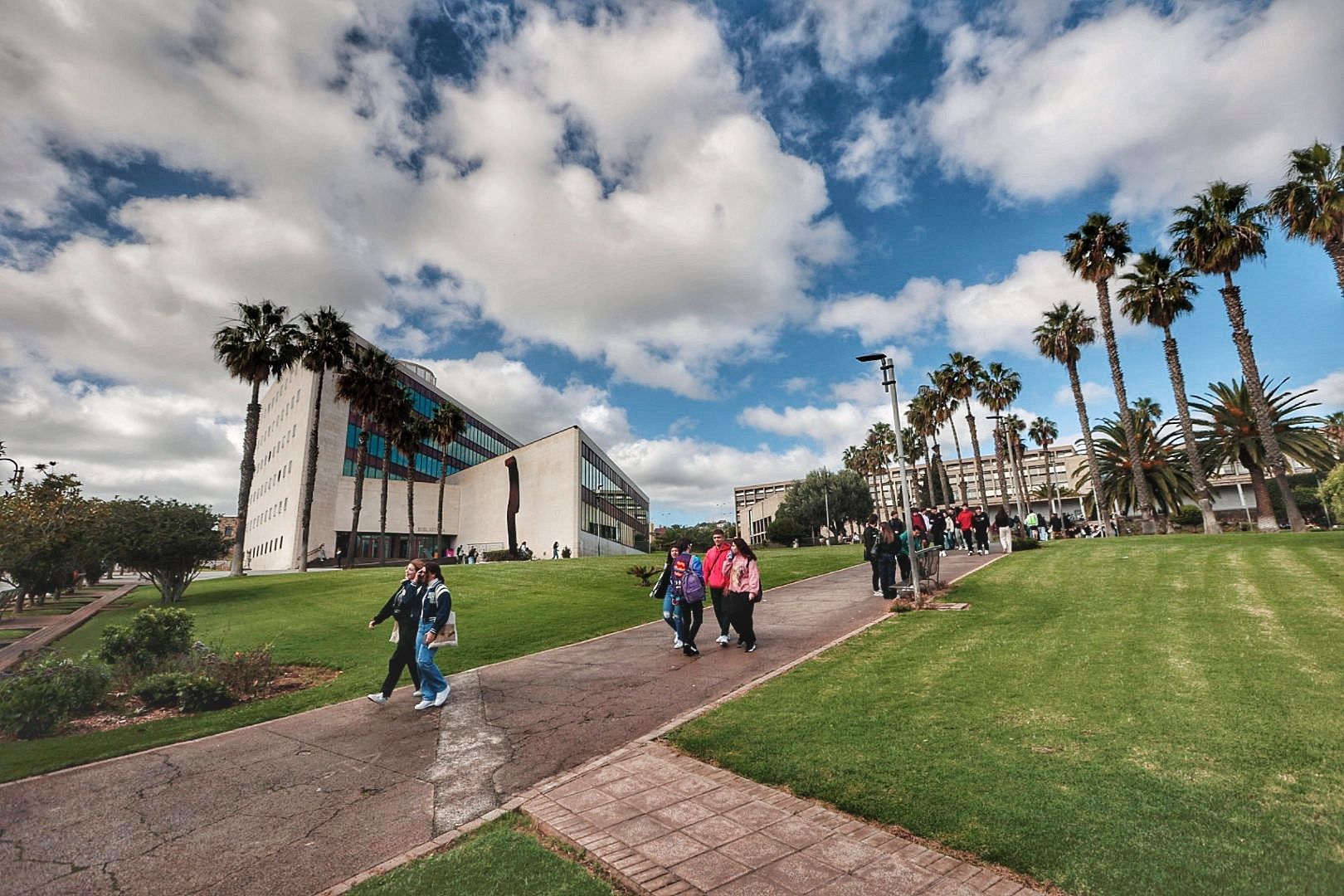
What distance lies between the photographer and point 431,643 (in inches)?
311

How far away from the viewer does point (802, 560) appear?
2498cm

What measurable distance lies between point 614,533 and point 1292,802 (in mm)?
64900

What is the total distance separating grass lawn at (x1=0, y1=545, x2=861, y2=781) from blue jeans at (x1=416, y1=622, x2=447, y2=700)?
180cm

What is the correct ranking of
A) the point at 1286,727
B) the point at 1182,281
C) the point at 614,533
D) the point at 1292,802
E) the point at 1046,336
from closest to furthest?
the point at 1292,802 → the point at 1286,727 → the point at 1182,281 → the point at 1046,336 → the point at 614,533

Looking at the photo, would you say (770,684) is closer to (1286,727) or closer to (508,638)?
(1286,727)

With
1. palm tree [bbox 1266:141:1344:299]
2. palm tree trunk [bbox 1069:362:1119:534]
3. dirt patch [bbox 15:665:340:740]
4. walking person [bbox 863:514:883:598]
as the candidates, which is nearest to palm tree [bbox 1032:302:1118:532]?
palm tree trunk [bbox 1069:362:1119:534]

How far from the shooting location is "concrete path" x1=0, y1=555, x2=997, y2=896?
4.24 metres

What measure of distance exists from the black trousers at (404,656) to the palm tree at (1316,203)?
102 ft

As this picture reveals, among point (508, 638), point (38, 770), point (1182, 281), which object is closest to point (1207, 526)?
point (1182, 281)

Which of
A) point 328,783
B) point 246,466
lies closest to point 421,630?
point 328,783

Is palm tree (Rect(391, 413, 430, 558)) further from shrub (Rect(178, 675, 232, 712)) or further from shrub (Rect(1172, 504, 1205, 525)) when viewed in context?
shrub (Rect(1172, 504, 1205, 525))

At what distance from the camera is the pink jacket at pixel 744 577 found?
948 cm

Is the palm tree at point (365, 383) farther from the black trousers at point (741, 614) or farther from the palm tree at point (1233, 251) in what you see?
the palm tree at point (1233, 251)

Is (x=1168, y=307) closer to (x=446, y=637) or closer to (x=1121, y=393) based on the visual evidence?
(x=1121, y=393)
